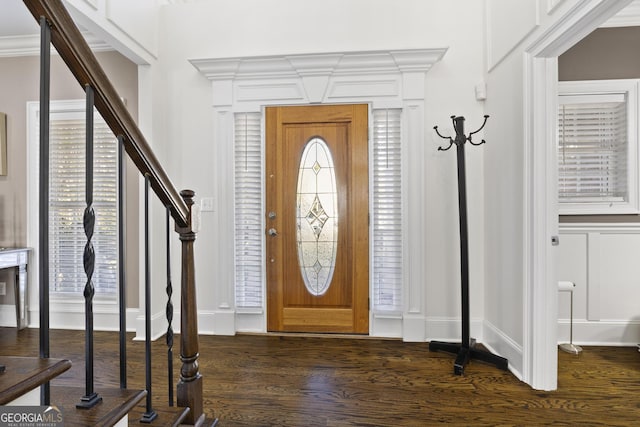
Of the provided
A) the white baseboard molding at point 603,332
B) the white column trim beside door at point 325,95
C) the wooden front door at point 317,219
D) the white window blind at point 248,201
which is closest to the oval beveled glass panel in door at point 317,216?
the wooden front door at point 317,219

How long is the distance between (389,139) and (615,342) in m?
2.52

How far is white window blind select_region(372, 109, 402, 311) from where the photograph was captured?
2.86 metres

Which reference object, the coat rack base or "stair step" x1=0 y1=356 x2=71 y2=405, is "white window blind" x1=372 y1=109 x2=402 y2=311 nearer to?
the coat rack base

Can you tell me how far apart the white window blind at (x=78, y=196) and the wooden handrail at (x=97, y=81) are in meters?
2.13

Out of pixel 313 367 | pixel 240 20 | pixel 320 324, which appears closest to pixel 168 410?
pixel 313 367

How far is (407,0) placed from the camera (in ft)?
9.27

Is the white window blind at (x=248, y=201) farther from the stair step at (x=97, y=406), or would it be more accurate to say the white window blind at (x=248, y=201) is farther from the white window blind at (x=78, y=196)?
the stair step at (x=97, y=406)

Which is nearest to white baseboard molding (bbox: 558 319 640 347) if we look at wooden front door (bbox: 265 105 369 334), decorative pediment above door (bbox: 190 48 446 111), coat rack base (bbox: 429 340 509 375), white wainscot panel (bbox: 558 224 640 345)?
white wainscot panel (bbox: 558 224 640 345)

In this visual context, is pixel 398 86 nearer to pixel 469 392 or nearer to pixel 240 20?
pixel 240 20

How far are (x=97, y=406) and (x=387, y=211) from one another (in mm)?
2356

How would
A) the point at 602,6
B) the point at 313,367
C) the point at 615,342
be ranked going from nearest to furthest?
1. the point at 602,6
2. the point at 313,367
3. the point at 615,342

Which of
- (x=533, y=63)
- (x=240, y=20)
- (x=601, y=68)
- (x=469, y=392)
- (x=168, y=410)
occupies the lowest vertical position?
(x=469, y=392)

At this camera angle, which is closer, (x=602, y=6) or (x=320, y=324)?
(x=602, y=6)

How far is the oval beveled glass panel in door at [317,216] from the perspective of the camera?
294cm
